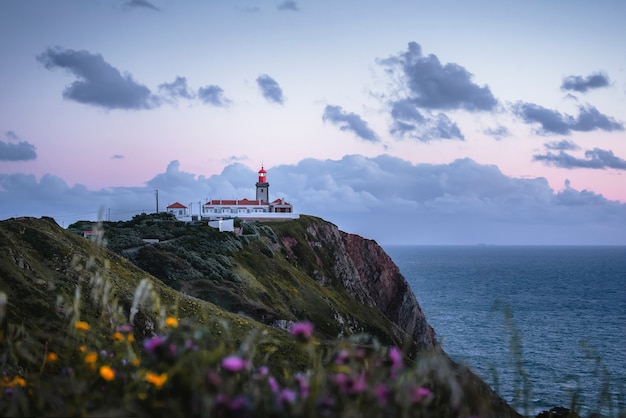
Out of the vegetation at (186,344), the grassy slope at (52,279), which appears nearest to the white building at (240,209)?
the vegetation at (186,344)

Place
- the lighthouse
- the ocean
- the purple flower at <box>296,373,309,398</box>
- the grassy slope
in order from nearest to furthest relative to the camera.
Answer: the purple flower at <box>296,373,309,398</box>, the ocean, the grassy slope, the lighthouse

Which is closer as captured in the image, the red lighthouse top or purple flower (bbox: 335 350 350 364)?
purple flower (bbox: 335 350 350 364)

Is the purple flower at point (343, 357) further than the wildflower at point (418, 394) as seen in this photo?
Yes

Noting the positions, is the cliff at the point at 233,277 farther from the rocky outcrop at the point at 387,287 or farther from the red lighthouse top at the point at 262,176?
the red lighthouse top at the point at 262,176

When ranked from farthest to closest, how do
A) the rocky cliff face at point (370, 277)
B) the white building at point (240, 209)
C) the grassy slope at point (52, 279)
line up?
1. the white building at point (240, 209)
2. the rocky cliff face at point (370, 277)
3. the grassy slope at point (52, 279)

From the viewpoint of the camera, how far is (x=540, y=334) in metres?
83.9

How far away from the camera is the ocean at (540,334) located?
769 centimetres

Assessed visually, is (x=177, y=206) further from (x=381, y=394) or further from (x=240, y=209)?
(x=381, y=394)

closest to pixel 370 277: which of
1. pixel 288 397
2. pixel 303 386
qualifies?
pixel 303 386

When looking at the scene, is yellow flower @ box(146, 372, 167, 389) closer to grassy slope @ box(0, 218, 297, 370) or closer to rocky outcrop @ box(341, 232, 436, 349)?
grassy slope @ box(0, 218, 297, 370)

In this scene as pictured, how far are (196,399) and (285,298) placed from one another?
50.1 m

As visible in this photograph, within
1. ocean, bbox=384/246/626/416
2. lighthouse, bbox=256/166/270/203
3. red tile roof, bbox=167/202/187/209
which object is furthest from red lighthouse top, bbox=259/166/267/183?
ocean, bbox=384/246/626/416

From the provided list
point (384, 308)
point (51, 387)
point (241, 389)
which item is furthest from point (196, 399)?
point (384, 308)

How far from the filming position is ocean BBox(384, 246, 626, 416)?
769cm
